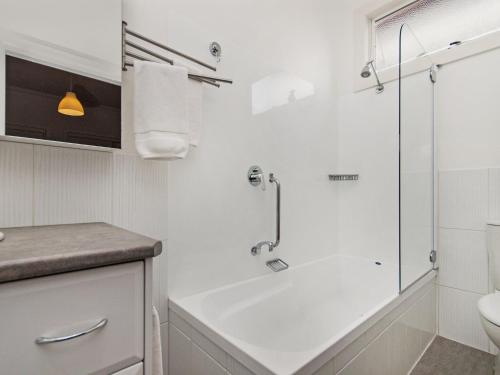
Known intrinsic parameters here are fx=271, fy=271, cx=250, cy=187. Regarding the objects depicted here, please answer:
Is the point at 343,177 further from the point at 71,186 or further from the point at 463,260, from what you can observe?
the point at 71,186

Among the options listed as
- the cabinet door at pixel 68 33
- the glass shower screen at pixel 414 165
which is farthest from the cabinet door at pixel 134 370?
the glass shower screen at pixel 414 165

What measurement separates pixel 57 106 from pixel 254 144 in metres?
1.01

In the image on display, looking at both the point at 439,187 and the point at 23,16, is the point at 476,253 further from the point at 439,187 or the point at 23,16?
the point at 23,16

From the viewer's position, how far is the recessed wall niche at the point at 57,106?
2.79 feet

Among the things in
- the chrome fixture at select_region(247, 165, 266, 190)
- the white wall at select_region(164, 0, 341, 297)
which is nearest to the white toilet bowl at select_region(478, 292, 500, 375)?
the white wall at select_region(164, 0, 341, 297)

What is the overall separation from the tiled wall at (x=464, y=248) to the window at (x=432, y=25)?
0.91 metres

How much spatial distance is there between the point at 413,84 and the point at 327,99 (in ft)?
2.25

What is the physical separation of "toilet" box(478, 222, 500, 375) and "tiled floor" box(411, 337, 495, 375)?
97mm

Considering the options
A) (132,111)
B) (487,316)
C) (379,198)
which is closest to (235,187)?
(132,111)

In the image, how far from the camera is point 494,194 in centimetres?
166

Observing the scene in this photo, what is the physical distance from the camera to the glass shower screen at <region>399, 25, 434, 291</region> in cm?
151

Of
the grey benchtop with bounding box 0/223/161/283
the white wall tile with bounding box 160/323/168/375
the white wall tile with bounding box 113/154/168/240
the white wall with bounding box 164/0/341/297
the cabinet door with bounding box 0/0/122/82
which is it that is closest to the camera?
the grey benchtop with bounding box 0/223/161/283

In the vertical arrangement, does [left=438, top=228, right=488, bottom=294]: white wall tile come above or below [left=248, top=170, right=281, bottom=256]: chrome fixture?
below

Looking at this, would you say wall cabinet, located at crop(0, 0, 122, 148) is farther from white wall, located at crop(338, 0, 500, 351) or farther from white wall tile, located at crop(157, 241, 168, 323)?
white wall, located at crop(338, 0, 500, 351)
